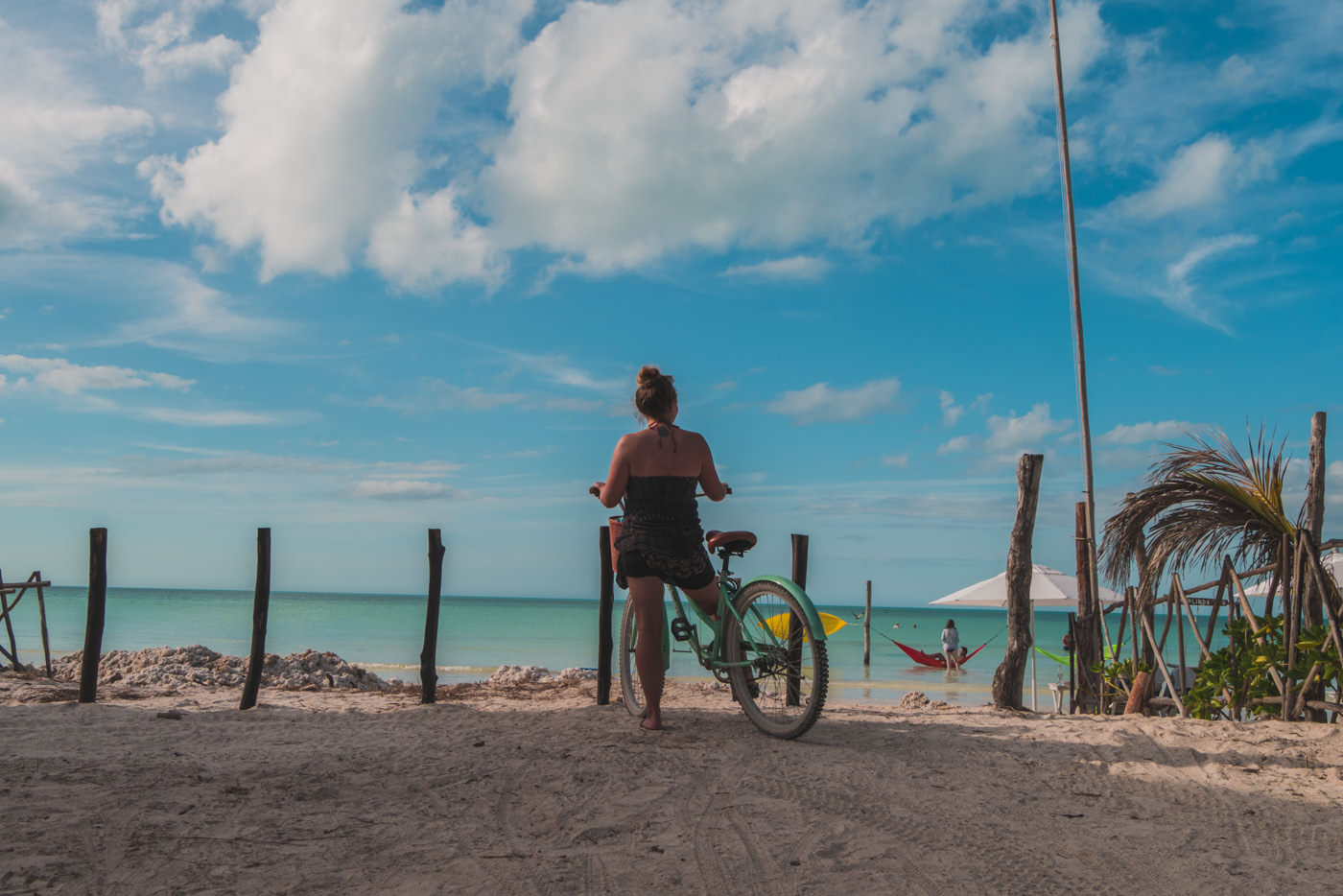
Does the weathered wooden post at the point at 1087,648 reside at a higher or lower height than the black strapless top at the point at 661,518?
lower

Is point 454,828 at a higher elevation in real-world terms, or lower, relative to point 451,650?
higher

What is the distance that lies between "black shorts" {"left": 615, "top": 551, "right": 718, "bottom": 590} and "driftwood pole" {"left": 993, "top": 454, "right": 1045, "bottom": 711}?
114 inches

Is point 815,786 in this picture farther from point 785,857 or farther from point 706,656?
point 706,656

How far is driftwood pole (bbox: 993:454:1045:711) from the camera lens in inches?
257

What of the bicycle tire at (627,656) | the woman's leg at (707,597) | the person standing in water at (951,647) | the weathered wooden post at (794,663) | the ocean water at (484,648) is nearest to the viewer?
the weathered wooden post at (794,663)

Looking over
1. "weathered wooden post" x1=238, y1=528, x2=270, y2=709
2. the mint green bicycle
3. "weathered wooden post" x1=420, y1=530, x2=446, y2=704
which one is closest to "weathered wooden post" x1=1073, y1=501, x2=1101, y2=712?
the mint green bicycle

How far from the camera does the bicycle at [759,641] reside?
4387mm

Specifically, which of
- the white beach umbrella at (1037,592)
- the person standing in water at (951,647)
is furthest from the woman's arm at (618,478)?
the person standing in water at (951,647)

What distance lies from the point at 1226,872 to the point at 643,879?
6.56 feet

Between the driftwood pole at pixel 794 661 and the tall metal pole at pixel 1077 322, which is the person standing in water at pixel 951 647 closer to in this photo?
the tall metal pole at pixel 1077 322

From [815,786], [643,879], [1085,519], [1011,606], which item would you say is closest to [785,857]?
[643,879]

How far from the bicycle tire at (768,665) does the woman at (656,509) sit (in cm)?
25

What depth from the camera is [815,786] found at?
366 centimetres

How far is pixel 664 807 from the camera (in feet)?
11.2
